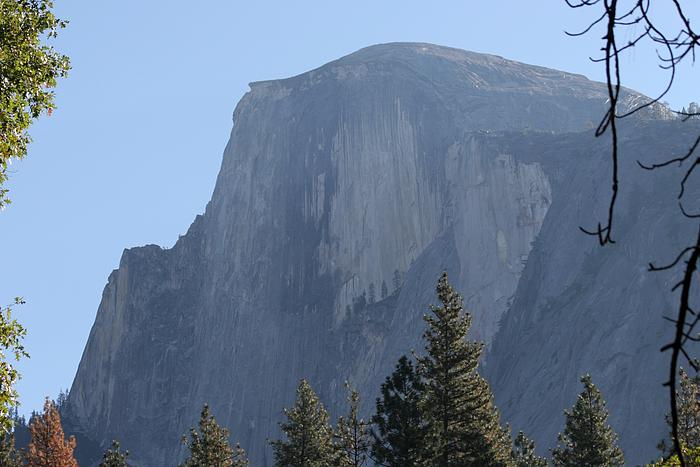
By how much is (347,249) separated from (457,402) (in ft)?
325

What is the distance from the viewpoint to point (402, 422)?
28.9 m

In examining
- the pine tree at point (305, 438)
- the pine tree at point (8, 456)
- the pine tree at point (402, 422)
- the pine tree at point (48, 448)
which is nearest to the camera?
the pine tree at point (402, 422)

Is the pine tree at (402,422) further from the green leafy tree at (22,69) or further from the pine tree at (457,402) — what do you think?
the green leafy tree at (22,69)

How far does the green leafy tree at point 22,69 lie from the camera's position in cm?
982

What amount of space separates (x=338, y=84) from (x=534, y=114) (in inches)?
995

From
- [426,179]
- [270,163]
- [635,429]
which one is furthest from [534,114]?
[635,429]

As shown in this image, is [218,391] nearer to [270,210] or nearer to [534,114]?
[270,210]

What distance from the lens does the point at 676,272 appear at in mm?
80062

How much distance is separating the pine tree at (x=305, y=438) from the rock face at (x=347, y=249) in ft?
191

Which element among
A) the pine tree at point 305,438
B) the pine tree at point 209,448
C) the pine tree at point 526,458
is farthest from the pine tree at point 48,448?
the pine tree at point 526,458

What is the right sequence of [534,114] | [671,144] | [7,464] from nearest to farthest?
[7,464] < [671,144] < [534,114]

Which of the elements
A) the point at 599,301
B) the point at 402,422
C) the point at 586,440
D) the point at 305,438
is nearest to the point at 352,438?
the point at 305,438

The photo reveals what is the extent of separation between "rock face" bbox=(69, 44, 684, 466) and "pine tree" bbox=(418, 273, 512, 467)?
63.1 metres

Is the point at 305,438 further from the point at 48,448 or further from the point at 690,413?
the point at 690,413
